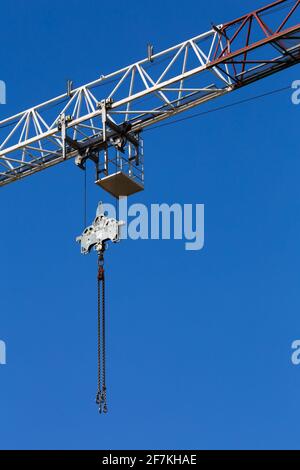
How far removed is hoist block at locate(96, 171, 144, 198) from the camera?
6531 centimetres

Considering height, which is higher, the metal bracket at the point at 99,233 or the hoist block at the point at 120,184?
the hoist block at the point at 120,184

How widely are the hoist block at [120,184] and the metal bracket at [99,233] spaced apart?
77cm

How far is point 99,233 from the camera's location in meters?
65.9

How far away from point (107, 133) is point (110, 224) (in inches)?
163

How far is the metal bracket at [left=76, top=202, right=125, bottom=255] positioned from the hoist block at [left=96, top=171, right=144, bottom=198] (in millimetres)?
774

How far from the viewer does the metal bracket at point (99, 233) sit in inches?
2571

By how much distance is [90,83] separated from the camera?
6775cm

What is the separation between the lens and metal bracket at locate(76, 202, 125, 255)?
65.3m

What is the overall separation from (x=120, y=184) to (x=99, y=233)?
2.10 m

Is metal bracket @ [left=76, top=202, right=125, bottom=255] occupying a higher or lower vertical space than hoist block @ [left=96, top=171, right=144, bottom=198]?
lower

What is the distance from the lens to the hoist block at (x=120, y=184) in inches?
2571

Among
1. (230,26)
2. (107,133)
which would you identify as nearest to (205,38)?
(230,26)

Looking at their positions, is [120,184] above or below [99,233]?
above
